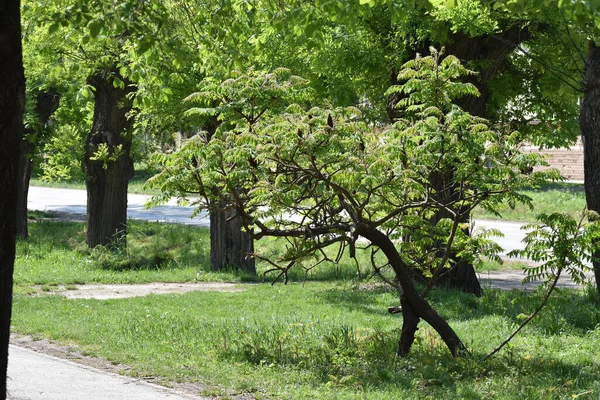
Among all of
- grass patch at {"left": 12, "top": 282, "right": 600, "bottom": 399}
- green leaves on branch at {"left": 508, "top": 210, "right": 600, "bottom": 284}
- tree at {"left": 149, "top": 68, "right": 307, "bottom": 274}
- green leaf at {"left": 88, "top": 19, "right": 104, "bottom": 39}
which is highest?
green leaf at {"left": 88, "top": 19, "right": 104, "bottom": 39}

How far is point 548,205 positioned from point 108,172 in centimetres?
1585

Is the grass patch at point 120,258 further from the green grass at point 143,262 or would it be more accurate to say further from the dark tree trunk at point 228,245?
the dark tree trunk at point 228,245

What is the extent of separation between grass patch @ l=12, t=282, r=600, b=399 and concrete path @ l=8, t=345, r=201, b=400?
383mm

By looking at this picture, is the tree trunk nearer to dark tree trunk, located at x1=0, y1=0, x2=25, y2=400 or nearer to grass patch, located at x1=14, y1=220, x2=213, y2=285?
grass patch, located at x1=14, y1=220, x2=213, y2=285

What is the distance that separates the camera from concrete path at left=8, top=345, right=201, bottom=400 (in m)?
8.59

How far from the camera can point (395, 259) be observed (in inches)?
380

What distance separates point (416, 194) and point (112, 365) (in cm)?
372

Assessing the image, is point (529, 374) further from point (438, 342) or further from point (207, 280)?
point (207, 280)

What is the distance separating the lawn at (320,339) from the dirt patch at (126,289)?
450 mm

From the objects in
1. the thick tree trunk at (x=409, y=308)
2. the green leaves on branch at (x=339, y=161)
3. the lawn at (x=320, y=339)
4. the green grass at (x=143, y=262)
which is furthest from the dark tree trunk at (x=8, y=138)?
the green grass at (x=143, y=262)

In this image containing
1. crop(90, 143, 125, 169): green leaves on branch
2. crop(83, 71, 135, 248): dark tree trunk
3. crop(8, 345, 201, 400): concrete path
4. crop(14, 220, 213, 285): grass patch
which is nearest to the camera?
crop(8, 345, 201, 400): concrete path

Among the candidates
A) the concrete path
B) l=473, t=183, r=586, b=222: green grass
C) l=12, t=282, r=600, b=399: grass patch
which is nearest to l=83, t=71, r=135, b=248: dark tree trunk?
l=12, t=282, r=600, b=399: grass patch

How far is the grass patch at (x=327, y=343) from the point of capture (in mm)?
8734

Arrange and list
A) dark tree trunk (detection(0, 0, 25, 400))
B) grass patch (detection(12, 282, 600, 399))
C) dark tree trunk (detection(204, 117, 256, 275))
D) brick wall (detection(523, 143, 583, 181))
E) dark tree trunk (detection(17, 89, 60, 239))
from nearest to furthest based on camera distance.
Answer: dark tree trunk (detection(0, 0, 25, 400)) < grass patch (detection(12, 282, 600, 399)) < dark tree trunk (detection(204, 117, 256, 275)) < dark tree trunk (detection(17, 89, 60, 239)) < brick wall (detection(523, 143, 583, 181))
